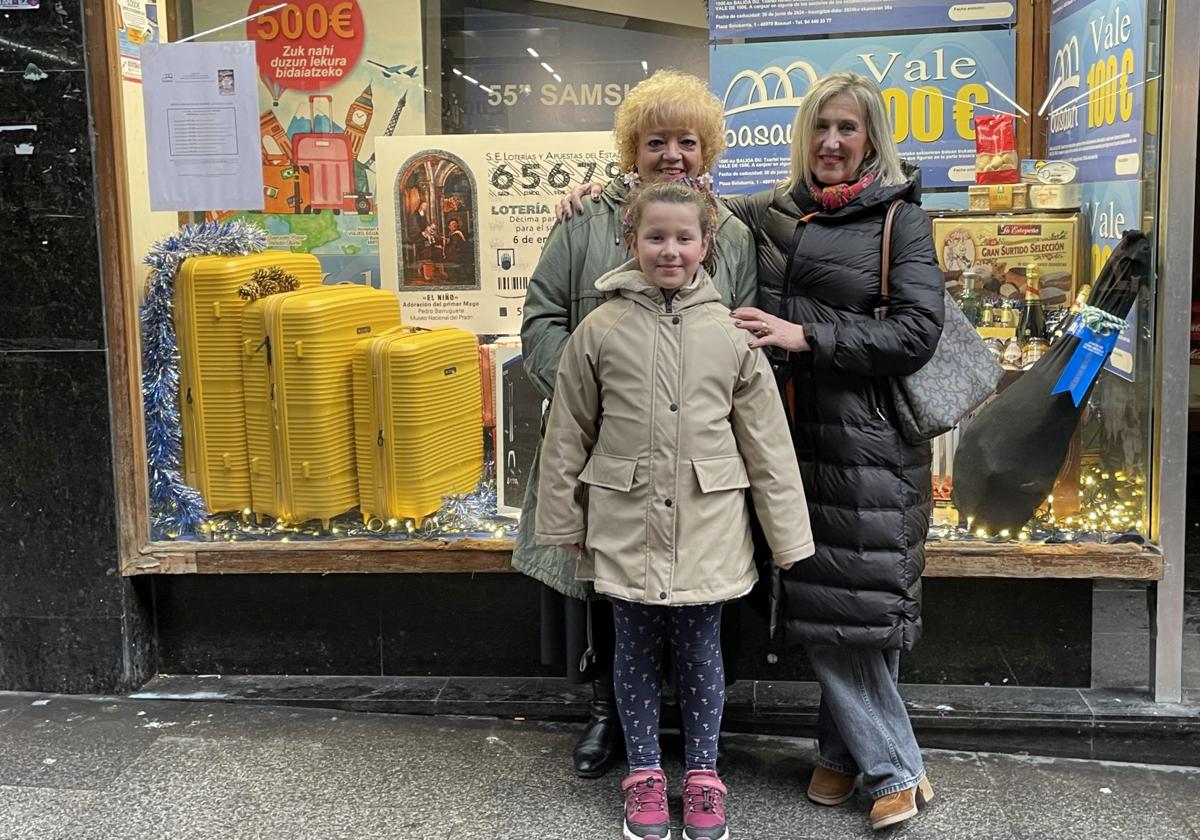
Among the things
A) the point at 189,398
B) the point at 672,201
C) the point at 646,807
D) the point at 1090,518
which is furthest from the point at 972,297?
the point at 189,398

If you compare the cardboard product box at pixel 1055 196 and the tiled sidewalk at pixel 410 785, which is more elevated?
the cardboard product box at pixel 1055 196

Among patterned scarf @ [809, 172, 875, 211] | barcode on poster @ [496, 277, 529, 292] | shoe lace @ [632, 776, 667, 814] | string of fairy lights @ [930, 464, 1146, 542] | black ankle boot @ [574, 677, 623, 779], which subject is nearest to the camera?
patterned scarf @ [809, 172, 875, 211]

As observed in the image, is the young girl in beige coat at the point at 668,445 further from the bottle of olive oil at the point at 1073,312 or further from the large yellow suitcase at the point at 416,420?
the bottle of olive oil at the point at 1073,312

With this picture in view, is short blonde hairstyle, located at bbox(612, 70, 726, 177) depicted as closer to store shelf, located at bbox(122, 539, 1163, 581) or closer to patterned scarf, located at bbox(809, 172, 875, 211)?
patterned scarf, located at bbox(809, 172, 875, 211)

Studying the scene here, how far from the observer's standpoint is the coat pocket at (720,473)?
2840 millimetres

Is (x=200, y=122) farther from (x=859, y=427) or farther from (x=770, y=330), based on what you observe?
(x=859, y=427)

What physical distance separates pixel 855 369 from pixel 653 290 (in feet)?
1.67

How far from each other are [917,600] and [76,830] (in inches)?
86.4

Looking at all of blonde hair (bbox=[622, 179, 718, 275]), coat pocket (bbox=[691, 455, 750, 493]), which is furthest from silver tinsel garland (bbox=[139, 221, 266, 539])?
coat pocket (bbox=[691, 455, 750, 493])

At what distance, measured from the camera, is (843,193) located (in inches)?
116

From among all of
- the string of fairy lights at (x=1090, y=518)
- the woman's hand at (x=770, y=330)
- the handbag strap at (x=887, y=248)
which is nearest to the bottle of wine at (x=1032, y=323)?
the string of fairy lights at (x=1090, y=518)

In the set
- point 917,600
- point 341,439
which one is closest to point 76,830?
point 341,439

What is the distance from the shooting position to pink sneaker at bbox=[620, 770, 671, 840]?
3.02 meters

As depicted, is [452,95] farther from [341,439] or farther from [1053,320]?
[1053,320]
